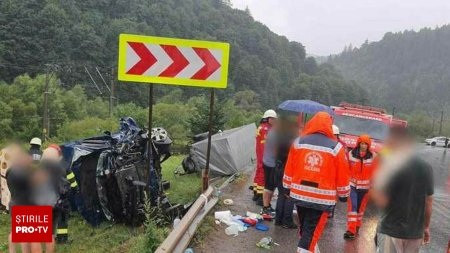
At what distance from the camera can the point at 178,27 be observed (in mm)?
114812

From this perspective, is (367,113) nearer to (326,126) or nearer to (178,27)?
(326,126)

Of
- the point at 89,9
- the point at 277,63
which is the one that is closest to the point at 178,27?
the point at 89,9

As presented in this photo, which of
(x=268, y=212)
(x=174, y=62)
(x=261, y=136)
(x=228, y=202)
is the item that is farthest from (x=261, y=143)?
(x=174, y=62)

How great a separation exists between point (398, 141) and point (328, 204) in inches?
39.9

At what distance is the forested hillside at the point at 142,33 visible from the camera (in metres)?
75.2

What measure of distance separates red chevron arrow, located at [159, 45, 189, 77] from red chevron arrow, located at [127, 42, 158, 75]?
210 millimetres

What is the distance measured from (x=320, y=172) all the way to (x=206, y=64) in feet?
7.65

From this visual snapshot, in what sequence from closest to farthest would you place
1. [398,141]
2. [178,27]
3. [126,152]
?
[398,141] < [126,152] < [178,27]

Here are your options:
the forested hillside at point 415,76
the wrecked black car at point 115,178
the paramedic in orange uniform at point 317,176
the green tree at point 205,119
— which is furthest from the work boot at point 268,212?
the forested hillside at point 415,76

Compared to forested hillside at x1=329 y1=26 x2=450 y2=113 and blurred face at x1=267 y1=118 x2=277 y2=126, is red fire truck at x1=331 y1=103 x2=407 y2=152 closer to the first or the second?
blurred face at x1=267 y1=118 x2=277 y2=126

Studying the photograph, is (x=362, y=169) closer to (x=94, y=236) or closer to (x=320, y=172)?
(x=320, y=172)

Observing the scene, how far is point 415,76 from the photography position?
173m

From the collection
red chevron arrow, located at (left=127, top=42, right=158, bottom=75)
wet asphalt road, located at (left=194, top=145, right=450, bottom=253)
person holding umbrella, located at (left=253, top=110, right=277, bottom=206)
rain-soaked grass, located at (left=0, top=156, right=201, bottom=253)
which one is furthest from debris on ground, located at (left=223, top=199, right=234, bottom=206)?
red chevron arrow, located at (left=127, top=42, right=158, bottom=75)

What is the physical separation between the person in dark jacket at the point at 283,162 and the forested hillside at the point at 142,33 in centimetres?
4843
